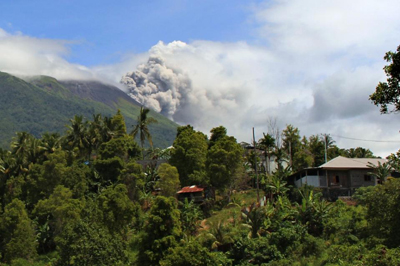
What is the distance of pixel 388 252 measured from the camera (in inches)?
1008

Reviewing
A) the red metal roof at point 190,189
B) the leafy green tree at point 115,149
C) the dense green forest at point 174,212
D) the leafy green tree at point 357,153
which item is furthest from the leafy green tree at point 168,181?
the leafy green tree at point 357,153

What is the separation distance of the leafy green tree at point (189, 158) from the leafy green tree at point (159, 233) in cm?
2100

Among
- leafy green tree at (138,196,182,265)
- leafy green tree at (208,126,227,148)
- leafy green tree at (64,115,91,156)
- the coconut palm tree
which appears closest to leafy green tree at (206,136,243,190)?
leafy green tree at (208,126,227,148)

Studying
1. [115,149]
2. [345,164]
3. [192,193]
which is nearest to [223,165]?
[192,193]

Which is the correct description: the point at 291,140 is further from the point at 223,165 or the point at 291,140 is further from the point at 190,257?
the point at 190,257

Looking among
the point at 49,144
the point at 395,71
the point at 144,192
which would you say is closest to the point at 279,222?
the point at 144,192

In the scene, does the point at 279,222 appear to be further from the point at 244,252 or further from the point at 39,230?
the point at 39,230

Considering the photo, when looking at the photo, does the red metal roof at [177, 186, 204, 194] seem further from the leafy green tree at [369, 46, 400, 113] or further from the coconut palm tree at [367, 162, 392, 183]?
the leafy green tree at [369, 46, 400, 113]

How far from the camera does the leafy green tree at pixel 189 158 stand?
201 ft

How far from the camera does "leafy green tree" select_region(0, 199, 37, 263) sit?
1885 inches

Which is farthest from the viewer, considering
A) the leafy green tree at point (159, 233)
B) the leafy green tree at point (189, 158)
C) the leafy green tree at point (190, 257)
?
the leafy green tree at point (189, 158)

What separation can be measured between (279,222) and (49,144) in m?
33.5

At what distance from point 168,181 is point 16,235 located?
1601cm

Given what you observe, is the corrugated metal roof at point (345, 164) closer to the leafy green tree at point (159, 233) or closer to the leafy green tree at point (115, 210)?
the leafy green tree at point (115, 210)
